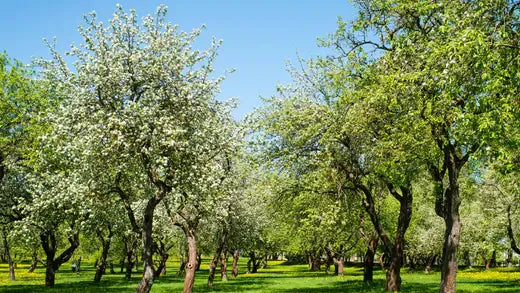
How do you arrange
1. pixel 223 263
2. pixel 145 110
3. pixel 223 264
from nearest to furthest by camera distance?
pixel 145 110 < pixel 223 263 < pixel 223 264

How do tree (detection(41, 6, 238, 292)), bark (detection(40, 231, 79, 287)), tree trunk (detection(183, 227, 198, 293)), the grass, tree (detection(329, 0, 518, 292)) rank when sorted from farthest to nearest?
1. bark (detection(40, 231, 79, 287))
2. the grass
3. tree trunk (detection(183, 227, 198, 293))
4. tree (detection(41, 6, 238, 292))
5. tree (detection(329, 0, 518, 292))

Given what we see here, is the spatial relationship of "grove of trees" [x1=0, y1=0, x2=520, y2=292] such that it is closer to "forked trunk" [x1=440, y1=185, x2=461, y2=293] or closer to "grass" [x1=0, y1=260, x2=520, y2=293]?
"forked trunk" [x1=440, y1=185, x2=461, y2=293]

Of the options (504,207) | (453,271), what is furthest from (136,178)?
(504,207)

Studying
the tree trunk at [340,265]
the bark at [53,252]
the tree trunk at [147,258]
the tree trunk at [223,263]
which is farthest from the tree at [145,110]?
the tree trunk at [340,265]

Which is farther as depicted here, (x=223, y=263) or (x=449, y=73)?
(x=223, y=263)

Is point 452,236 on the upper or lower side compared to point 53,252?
upper

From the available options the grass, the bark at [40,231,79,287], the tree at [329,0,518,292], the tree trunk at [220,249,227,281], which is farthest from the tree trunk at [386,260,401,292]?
→ the bark at [40,231,79,287]

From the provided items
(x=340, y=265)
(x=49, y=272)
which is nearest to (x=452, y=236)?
(x=49, y=272)

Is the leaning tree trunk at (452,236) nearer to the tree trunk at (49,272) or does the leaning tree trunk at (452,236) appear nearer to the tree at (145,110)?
the tree at (145,110)

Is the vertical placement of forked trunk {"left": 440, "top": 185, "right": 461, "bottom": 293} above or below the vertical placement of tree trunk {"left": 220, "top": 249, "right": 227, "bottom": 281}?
above

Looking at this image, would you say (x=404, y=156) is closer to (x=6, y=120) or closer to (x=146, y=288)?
(x=146, y=288)

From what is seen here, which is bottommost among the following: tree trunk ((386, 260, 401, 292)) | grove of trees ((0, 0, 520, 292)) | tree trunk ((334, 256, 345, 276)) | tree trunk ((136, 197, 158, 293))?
tree trunk ((334, 256, 345, 276))

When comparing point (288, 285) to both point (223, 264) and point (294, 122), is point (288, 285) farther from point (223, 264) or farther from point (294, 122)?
point (294, 122)

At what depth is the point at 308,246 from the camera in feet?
215
